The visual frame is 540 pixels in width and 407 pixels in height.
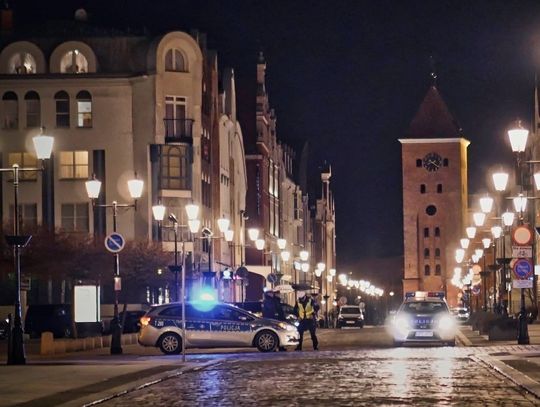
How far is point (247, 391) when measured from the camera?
22109 millimetres

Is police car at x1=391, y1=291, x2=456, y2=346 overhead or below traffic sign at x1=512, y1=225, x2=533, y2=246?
below

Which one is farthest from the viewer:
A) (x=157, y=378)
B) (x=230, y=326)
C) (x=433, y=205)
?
(x=433, y=205)

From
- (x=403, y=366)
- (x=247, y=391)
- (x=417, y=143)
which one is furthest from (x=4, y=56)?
(x=417, y=143)

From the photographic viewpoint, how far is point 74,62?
247 feet

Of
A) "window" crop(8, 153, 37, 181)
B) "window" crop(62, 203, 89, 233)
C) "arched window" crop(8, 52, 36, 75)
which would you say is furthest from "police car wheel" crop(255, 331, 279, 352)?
"arched window" crop(8, 52, 36, 75)

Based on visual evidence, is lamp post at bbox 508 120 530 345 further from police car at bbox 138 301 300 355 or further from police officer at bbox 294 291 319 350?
police car at bbox 138 301 300 355

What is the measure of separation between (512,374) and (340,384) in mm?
3488

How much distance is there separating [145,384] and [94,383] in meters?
1.09

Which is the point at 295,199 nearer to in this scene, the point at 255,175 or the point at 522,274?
the point at 255,175

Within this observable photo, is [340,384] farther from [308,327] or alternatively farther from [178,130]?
[178,130]

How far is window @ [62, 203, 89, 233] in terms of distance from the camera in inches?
2916

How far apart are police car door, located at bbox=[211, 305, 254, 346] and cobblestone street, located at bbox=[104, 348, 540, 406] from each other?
265 inches

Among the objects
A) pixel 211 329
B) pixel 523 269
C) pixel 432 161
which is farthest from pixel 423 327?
pixel 432 161

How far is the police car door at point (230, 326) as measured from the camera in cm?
3897
